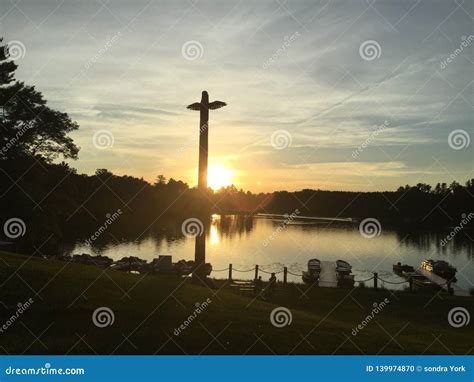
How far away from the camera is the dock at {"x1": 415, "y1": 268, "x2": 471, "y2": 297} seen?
3125 centimetres

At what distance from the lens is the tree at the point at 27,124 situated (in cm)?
2969

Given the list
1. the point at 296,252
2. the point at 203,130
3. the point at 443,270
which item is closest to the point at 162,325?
the point at 203,130

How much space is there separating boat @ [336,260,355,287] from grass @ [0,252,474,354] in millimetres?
11094

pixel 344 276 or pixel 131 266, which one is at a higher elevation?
pixel 344 276

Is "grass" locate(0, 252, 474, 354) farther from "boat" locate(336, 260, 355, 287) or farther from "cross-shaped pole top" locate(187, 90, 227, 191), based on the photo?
"boat" locate(336, 260, 355, 287)

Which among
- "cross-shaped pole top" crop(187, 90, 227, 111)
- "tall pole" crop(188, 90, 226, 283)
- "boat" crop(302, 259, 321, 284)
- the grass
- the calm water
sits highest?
"cross-shaped pole top" crop(187, 90, 227, 111)

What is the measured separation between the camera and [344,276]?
36.3m

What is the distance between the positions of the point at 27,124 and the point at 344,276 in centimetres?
2606

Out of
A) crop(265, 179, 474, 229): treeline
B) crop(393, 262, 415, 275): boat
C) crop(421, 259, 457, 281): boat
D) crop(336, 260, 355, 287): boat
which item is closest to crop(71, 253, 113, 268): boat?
crop(336, 260, 355, 287): boat

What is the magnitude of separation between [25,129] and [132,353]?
78.6ft

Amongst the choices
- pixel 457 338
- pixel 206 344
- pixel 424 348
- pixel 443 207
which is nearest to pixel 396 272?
pixel 457 338

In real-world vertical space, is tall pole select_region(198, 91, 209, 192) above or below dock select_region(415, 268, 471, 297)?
above

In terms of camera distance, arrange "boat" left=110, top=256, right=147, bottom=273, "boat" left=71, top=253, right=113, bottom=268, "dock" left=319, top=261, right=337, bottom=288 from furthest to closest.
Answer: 1. "dock" left=319, top=261, right=337, bottom=288
2. "boat" left=71, top=253, right=113, bottom=268
3. "boat" left=110, top=256, right=147, bottom=273

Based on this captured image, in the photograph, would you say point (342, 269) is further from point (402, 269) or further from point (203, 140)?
point (203, 140)
